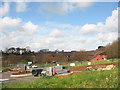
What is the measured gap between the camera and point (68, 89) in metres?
9.78

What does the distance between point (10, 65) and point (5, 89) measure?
55117 millimetres

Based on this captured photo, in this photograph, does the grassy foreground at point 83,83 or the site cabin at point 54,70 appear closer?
the grassy foreground at point 83,83

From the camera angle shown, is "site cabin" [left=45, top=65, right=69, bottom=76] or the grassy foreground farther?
"site cabin" [left=45, top=65, right=69, bottom=76]

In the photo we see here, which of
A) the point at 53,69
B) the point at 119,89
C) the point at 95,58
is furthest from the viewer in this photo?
the point at 95,58

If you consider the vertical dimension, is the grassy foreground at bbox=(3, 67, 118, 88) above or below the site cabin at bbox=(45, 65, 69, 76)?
above

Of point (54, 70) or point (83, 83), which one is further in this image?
point (54, 70)

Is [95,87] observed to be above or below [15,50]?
below

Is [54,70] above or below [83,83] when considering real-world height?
below

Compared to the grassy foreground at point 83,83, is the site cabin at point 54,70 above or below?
below

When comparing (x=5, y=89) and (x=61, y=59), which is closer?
(x=5, y=89)

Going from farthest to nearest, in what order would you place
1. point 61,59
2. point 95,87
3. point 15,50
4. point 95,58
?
point 15,50
point 95,58
point 61,59
point 95,87

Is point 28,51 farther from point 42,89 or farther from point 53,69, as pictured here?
point 42,89

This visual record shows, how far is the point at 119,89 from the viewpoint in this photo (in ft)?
29.4

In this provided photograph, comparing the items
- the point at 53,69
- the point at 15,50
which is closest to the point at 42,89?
the point at 53,69
